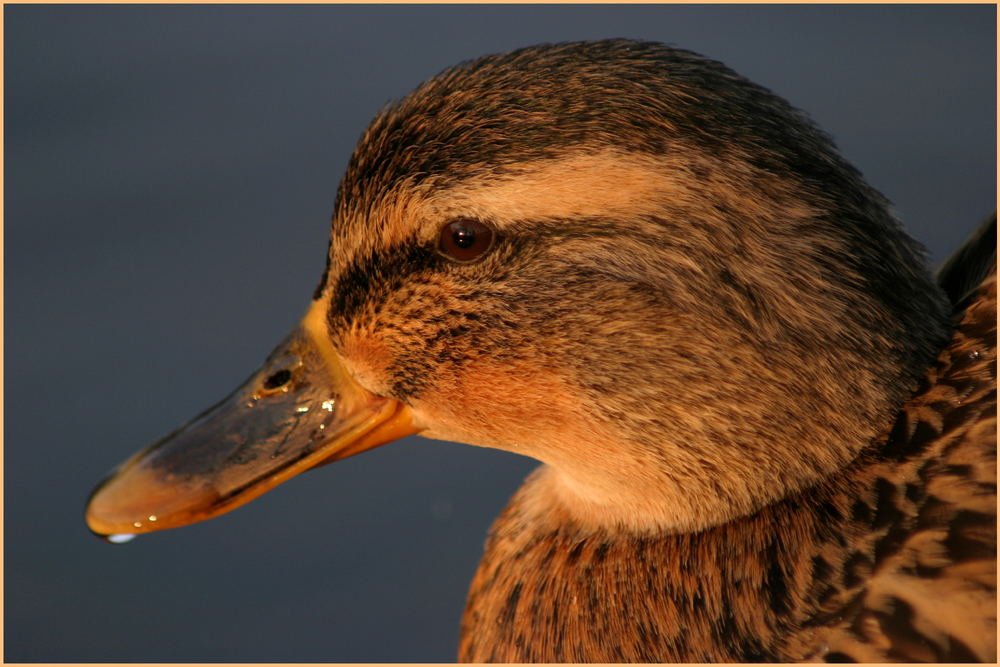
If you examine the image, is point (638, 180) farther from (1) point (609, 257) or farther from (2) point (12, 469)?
(2) point (12, 469)

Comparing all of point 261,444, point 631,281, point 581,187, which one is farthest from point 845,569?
point 261,444

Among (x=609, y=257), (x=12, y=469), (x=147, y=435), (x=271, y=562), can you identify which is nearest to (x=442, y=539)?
(x=271, y=562)

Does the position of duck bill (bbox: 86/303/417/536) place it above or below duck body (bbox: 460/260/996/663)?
above

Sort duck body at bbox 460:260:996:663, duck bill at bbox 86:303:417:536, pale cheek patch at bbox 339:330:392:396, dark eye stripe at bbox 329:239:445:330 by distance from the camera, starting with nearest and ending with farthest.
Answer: duck body at bbox 460:260:996:663 → dark eye stripe at bbox 329:239:445:330 → pale cheek patch at bbox 339:330:392:396 → duck bill at bbox 86:303:417:536

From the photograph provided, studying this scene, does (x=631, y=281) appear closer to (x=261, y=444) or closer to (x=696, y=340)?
(x=696, y=340)

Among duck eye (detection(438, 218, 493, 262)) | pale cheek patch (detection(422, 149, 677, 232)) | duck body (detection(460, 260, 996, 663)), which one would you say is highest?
pale cheek patch (detection(422, 149, 677, 232))

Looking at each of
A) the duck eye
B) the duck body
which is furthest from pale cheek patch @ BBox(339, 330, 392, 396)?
the duck body

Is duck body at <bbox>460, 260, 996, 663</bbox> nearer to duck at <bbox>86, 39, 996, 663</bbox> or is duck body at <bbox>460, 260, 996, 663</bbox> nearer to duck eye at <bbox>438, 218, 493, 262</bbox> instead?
duck at <bbox>86, 39, 996, 663</bbox>

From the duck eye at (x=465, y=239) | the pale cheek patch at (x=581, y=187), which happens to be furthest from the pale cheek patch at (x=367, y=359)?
the pale cheek patch at (x=581, y=187)

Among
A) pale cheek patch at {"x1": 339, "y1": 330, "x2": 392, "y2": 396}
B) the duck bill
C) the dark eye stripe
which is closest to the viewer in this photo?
the dark eye stripe
